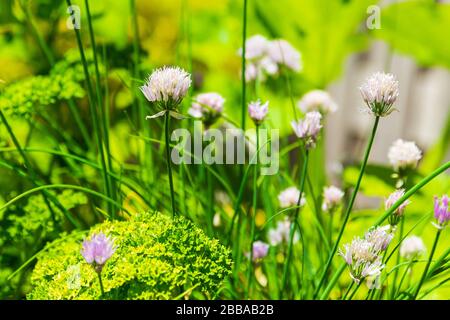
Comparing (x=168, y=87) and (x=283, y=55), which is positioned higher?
(x=283, y=55)

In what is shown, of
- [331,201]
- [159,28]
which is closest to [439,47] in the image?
[159,28]

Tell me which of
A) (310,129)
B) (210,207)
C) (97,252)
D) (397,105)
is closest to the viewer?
(97,252)

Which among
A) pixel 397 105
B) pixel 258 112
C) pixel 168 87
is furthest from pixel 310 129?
pixel 397 105

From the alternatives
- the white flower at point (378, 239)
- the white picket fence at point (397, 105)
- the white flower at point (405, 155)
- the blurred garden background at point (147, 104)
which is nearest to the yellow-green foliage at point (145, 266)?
the blurred garden background at point (147, 104)

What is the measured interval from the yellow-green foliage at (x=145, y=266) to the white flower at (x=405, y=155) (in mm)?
228

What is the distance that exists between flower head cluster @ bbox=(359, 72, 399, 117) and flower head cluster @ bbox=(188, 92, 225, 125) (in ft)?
0.66

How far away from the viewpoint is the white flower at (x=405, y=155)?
0.61 m

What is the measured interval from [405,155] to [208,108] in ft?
0.67

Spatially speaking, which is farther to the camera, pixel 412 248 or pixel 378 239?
pixel 412 248

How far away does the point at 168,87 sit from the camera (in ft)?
1.45

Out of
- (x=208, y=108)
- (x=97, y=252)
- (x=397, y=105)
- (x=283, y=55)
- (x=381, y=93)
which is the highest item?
(x=397, y=105)

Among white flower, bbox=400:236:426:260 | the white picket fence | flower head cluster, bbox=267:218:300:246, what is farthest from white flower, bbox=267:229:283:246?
the white picket fence

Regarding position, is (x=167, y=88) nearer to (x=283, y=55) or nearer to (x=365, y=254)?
(x=365, y=254)
